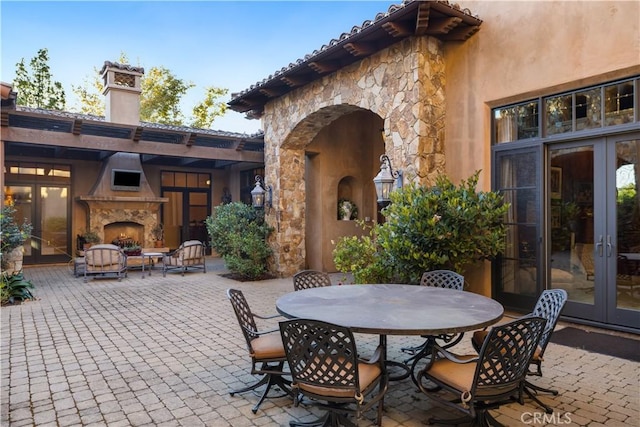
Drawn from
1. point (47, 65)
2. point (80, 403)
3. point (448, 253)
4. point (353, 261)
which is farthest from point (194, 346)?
point (47, 65)

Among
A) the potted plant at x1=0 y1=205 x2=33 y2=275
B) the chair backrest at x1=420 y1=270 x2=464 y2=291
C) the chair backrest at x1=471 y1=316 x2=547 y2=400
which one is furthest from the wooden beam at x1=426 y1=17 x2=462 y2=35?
the potted plant at x1=0 y1=205 x2=33 y2=275

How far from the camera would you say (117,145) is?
387 inches

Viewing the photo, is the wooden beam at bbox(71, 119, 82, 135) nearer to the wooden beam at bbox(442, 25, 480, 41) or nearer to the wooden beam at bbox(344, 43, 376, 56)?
the wooden beam at bbox(344, 43, 376, 56)

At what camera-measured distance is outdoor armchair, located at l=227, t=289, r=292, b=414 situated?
297 centimetres

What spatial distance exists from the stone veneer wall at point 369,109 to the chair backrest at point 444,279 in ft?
6.25

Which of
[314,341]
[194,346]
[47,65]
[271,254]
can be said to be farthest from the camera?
[47,65]

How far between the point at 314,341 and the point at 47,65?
21280 millimetres

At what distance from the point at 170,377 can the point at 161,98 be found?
20279 mm

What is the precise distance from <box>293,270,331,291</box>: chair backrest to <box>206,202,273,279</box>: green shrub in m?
4.79

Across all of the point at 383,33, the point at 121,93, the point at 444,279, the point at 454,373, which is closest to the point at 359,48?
the point at 383,33

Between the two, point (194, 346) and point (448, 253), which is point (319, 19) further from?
point (194, 346)

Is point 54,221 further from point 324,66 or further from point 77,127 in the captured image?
point 324,66

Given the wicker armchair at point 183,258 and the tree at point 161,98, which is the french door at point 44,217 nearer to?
the wicker armchair at point 183,258

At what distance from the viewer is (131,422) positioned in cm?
278
